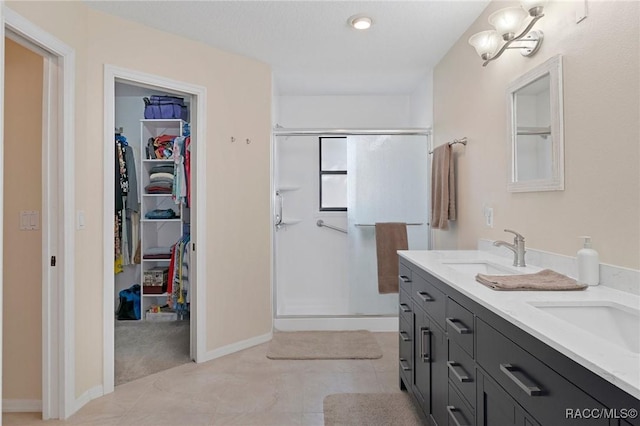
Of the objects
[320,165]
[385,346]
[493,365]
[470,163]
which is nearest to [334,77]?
[320,165]

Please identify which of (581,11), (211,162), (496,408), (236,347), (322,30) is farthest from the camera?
(236,347)

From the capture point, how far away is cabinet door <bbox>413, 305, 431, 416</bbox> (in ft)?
5.84

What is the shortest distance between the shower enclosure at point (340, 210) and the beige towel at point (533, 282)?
2.06 meters

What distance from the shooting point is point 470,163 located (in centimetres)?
256

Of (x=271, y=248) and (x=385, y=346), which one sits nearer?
(x=385, y=346)

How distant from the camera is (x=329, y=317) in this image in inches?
140

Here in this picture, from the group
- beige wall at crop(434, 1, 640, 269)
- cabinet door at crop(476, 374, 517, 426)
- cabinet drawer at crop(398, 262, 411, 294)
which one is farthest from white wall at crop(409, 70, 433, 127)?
cabinet door at crop(476, 374, 517, 426)

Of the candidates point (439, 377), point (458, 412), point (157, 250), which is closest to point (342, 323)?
point (439, 377)

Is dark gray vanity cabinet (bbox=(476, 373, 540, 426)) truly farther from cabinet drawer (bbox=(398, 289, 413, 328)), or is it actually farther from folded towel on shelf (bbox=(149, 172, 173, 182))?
folded towel on shelf (bbox=(149, 172, 173, 182))

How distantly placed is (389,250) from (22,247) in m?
2.63

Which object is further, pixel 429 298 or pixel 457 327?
pixel 429 298

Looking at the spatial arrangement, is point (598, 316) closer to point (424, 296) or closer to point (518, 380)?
point (518, 380)

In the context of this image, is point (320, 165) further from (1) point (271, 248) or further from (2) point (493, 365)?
(2) point (493, 365)

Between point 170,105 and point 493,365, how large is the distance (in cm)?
371
